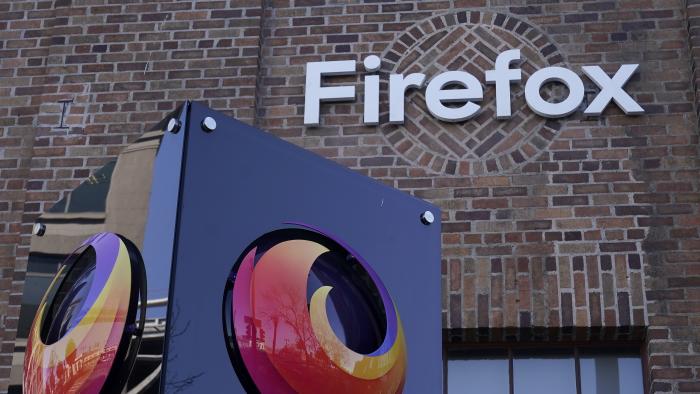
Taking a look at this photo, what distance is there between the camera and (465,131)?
557cm

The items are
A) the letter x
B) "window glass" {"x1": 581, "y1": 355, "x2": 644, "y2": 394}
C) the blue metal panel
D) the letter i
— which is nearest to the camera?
the blue metal panel

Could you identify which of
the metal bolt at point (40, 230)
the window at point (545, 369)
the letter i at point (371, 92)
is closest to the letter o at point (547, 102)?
the letter i at point (371, 92)

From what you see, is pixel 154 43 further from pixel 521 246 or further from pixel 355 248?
pixel 355 248

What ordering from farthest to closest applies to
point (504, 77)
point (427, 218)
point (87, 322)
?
point (504, 77) < point (427, 218) < point (87, 322)

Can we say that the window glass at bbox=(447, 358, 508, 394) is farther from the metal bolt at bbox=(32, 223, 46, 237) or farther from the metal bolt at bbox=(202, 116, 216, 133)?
the metal bolt at bbox=(202, 116, 216, 133)

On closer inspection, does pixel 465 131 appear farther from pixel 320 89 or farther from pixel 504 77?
pixel 320 89

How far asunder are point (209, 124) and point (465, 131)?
335 cm

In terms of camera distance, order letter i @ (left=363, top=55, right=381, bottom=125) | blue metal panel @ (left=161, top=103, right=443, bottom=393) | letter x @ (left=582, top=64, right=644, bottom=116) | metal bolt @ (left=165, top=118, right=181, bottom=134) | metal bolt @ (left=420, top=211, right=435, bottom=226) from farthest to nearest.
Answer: letter i @ (left=363, top=55, right=381, bottom=125) < letter x @ (left=582, top=64, right=644, bottom=116) < metal bolt @ (left=420, top=211, right=435, bottom=226) < metal bolt @ (left=165, top=118, right=181, bottom=134) < blue metal panel @ (left=161, top=103, right=443, bottom=393)

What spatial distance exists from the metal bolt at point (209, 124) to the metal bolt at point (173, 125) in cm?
6

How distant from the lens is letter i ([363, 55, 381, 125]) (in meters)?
5.60

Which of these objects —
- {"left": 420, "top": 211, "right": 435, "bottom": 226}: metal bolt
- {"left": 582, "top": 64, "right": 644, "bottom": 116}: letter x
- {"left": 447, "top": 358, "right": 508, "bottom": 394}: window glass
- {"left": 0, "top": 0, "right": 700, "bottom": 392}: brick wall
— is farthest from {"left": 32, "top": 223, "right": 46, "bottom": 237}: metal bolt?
{"left": 582, "top": 64, "right": 644, "bottom": 116}: letter x

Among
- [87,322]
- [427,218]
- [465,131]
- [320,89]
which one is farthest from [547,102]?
[87,322]

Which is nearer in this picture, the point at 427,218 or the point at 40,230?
the point at 40,230

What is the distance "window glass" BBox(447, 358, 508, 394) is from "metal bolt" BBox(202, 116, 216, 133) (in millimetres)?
3044
